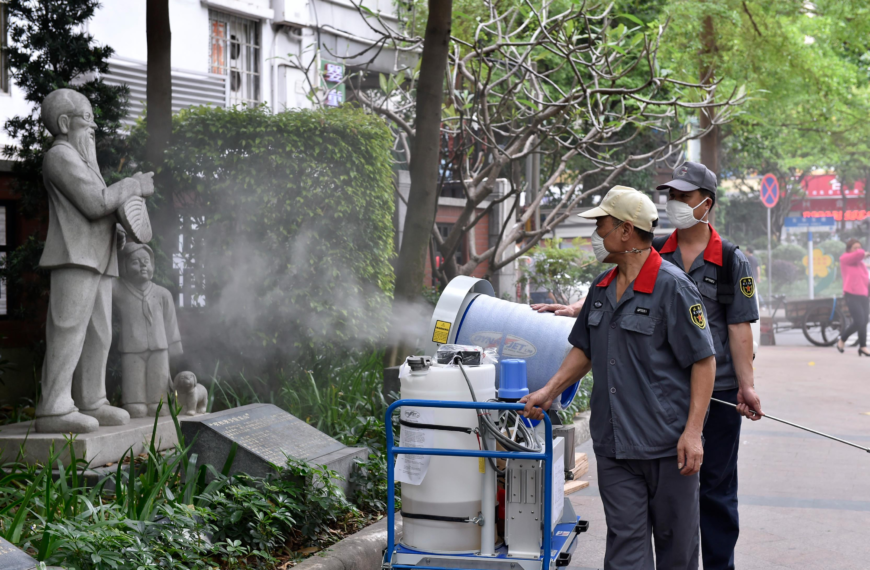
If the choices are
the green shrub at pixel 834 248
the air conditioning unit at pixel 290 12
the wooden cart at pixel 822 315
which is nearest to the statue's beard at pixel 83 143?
the air conditioning unit at pixel 290 12

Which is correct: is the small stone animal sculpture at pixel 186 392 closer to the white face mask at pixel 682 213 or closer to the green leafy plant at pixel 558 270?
the white face mask at pixel 682 213

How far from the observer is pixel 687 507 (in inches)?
142

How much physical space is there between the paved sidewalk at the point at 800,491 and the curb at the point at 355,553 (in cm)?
118

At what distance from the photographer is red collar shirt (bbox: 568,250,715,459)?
356 cm

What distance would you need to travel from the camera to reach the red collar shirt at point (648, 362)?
140 inches

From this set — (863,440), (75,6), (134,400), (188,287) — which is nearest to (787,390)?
(863,440)

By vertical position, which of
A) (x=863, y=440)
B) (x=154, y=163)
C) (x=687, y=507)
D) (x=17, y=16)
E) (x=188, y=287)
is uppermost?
(x=17, y=16)

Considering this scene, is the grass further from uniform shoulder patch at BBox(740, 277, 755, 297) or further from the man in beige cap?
uniform shoulder patch at BBox(740, 277, 755, 297)

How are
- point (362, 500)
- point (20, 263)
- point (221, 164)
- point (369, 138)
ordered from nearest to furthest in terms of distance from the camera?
point (362, 500) < point (20, 263) < point (221, 164) < point (369, 138)

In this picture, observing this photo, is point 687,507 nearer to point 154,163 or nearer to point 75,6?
point 154,163

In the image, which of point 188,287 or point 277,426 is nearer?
point 277,426

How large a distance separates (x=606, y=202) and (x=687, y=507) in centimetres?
129

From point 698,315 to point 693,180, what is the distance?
115 cm

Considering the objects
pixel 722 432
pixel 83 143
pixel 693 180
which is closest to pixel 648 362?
pixel 722 432
